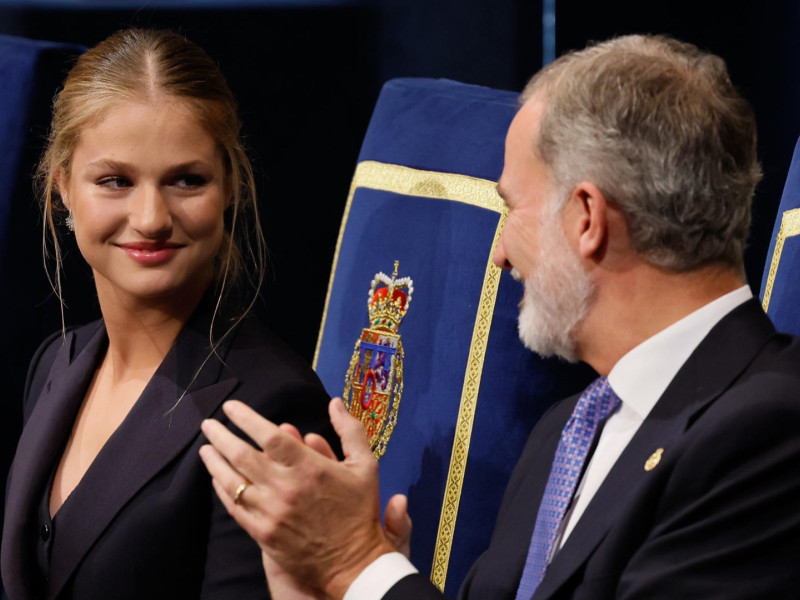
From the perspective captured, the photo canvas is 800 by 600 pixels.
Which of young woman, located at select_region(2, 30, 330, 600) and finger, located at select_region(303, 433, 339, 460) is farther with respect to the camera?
young woman, located at select_region(2, 30, 330, 600)

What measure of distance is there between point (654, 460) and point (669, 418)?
0.19 ft

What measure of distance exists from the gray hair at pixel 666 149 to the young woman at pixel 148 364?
48 cm

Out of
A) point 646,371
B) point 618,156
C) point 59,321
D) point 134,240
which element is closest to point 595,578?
point 646,371

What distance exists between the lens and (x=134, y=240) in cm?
168

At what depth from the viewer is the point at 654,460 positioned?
4.20 feet

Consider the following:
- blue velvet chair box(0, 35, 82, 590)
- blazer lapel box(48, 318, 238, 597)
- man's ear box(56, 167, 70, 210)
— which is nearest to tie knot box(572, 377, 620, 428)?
blazer lapel box(48, 318, 238, 597)

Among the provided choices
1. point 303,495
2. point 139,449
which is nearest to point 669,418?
point 303,495

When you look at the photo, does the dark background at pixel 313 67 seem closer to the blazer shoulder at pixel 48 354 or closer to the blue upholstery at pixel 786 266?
the blue upholstery at pixel 786 266

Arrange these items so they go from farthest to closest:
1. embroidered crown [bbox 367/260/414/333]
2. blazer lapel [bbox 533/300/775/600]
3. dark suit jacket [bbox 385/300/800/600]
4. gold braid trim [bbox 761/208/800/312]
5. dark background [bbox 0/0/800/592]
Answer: dark background [bbox 0/0/800/592] → embroidered crown [bbox 367/260/414/333] → gold braid trim [bbox 761/208/800/312] → blazer lapel [bbox 533/300/775/600] → dark suit jacket [bbox 385/300/800/600]

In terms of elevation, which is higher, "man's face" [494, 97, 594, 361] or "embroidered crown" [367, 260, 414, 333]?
"man's face" [494, 97, 594, 361]

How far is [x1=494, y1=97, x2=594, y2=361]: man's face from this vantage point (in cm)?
142

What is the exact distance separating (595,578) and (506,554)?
269 millimetres

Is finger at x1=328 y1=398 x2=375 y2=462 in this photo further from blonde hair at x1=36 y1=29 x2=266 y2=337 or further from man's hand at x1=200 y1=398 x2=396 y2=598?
blonde hair at x1=36 y1=29 x2=266 y2=337

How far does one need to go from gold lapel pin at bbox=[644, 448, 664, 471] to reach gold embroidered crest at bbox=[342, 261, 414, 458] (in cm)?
93
